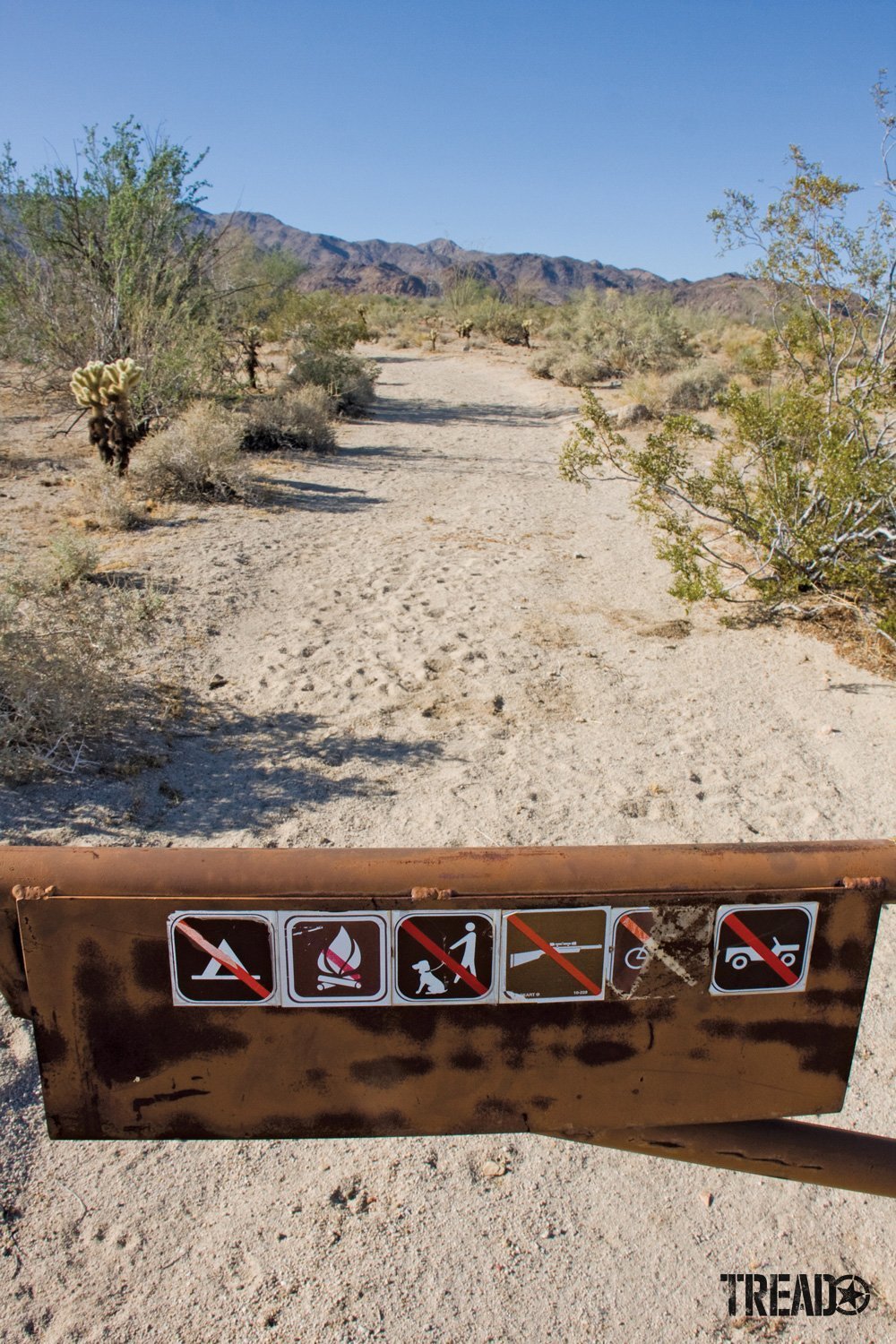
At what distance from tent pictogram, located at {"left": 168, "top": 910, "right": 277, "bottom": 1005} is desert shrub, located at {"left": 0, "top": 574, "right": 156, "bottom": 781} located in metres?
3.70

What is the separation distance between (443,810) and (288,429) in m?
9.93

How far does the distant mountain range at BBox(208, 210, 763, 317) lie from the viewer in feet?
394

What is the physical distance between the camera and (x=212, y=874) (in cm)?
88

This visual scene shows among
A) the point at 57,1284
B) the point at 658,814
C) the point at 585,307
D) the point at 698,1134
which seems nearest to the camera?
the point at 698,1134

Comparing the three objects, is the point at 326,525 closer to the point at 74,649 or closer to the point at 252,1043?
the point at 74,649

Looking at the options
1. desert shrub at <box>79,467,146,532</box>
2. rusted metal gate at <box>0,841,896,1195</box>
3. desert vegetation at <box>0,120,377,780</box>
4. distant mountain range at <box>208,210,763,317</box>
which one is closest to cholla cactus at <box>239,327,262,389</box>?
desert vegetation at <box>0,120,377,780</box>

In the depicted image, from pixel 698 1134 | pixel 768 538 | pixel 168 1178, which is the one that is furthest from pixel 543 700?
pixel 698 1134

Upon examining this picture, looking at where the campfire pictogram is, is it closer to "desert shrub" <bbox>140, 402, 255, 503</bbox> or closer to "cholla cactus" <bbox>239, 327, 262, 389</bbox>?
"desert shrub" <bbox>140, 402, 255, 503</bbox>

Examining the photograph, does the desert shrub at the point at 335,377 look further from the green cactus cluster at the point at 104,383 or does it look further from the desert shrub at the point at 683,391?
the green cactus cluster at the point at 104,383

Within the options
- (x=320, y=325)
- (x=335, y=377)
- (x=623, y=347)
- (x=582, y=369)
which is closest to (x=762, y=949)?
(x=335, y=377)

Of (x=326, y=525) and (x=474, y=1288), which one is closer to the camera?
(x=474, y=1288)

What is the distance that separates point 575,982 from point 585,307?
33.4m

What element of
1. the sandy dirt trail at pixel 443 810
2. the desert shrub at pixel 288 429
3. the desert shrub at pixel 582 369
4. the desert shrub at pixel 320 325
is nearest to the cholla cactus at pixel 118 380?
the sandy dirt trail at pixel 443 810

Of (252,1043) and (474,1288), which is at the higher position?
(252,1043)
